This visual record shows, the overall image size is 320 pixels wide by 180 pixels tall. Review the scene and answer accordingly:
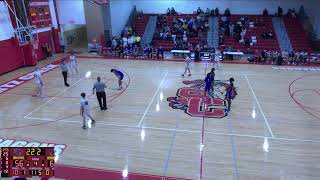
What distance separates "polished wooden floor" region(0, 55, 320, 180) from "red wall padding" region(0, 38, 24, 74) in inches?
A: 84.8

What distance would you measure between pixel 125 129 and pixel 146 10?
76.3ft

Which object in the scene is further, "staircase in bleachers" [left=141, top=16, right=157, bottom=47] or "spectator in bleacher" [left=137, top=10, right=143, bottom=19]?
"spectator in bleacher" [left=137, top=10, right=143, bottom=19]

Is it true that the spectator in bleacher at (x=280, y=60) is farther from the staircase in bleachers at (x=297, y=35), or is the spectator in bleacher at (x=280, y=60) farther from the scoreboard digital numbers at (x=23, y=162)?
the scoreboard digital numbers at (x=23, y=162)

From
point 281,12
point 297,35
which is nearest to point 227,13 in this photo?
point 281,12

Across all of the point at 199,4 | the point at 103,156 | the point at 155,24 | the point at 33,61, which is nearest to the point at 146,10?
the point at 155,24

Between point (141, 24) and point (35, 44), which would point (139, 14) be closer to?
point (141, 24)

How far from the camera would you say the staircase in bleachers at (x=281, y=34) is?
26922 millimetres

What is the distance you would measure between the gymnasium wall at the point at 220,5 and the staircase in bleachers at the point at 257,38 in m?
1.16

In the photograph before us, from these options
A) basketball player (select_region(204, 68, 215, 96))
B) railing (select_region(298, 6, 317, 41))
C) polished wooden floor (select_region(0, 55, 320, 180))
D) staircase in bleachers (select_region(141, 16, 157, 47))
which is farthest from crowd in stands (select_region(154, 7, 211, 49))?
basketball player (select_region(204, 68, 215, 96))

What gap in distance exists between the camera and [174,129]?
11.9 m

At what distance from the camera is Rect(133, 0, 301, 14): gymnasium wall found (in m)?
31.0

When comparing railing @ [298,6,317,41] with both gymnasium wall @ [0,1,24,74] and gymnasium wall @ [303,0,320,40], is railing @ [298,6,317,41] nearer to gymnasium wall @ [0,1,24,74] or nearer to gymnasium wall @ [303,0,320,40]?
gymnasium wall @ [303,0,320,40]

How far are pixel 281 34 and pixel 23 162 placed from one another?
27.1m

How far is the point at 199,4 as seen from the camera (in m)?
32.1
